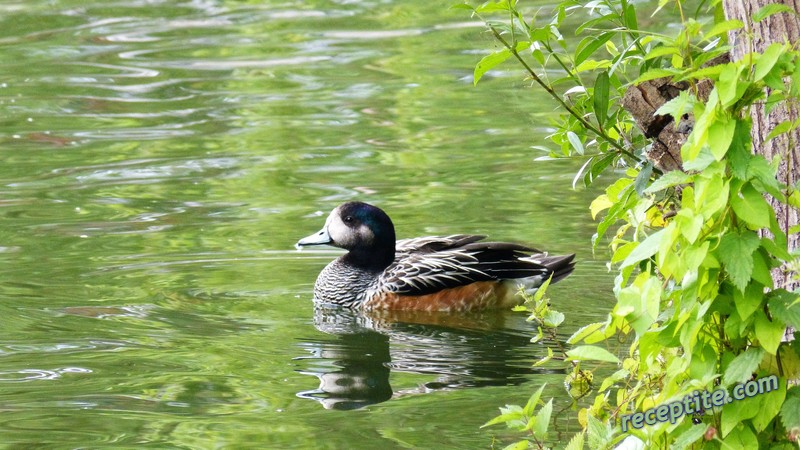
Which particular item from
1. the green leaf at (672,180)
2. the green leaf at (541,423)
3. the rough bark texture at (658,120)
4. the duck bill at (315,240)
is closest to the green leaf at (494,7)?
the rough bark texture at (658,120)

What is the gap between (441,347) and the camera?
7.54 metres

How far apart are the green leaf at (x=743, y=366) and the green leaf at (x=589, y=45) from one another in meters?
1.34

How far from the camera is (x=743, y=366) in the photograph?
3734 mm

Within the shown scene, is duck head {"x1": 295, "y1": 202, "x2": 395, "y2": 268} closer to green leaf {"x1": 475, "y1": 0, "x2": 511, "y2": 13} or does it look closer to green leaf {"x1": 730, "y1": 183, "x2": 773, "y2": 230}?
green leaf {"x1": 475, "y1": 0, "x2": 511, "y2": 13}

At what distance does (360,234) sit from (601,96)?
4454 mm

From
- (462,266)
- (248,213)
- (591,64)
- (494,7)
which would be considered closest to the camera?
(494,7)

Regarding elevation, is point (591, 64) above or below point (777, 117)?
above

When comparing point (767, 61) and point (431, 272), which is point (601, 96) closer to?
point (767, 61)

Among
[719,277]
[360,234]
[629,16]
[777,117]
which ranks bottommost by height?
[360,234]

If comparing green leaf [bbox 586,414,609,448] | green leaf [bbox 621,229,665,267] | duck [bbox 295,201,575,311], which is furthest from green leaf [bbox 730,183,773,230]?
duck [bbox 295,201,575,311]

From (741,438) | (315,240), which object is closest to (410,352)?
(315,240)

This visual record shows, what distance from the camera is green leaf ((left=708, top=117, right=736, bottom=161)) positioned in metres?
3.45

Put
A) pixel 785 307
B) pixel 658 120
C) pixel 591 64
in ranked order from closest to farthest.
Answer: pixel 785 307 → pixel 591 64 → pixel 658 120

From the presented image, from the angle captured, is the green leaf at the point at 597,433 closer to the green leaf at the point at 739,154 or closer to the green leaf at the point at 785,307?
the green leaf at the point at 785,307
